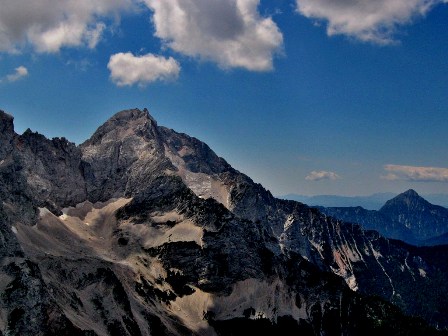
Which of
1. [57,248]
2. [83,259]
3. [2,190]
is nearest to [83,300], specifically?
[83,259]

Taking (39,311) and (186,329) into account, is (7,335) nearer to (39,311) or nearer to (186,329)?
(39,311)

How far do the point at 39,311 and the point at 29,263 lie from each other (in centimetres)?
1767

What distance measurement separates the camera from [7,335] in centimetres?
12238

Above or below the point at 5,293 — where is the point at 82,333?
below

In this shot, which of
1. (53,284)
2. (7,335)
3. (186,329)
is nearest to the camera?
(7,335)

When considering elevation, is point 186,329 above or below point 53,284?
below

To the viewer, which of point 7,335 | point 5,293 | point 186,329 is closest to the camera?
point 7,335

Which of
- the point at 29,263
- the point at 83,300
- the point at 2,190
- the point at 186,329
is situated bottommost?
the point at 186,329

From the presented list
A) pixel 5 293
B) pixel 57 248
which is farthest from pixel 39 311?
pixel 57 248

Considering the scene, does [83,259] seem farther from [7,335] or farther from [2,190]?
[7,335]

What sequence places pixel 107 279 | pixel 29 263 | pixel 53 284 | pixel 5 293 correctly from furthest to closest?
pixel 107 279, pixel 53 284, pixel 29 263, pixel 5 293

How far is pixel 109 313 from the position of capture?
547ft

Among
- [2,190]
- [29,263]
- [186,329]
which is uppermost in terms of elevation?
[2,190]

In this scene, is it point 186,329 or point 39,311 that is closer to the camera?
point 39,311
